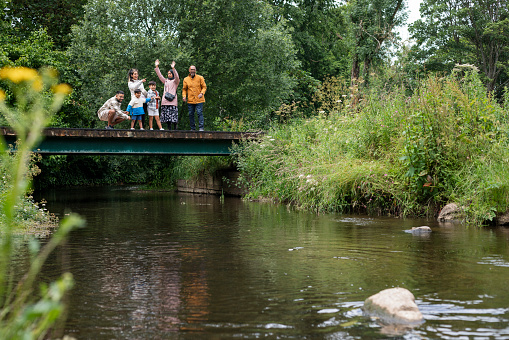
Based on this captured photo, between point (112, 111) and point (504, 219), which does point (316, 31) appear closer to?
point (112, 111)

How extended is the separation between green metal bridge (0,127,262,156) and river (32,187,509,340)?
807cm

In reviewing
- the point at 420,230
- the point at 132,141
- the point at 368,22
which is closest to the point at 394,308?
the point at 420,230

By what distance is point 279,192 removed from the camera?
16625mm

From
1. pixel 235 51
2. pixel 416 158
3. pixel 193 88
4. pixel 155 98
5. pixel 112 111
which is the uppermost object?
pixel 235 51

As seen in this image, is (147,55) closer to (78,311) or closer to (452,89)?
(452,89)

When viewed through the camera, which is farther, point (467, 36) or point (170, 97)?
point (467, 36)

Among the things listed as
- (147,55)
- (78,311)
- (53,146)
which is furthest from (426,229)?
(147,55)

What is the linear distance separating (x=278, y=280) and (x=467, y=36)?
3648 centimetres

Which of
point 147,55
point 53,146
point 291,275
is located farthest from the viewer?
point 147,55

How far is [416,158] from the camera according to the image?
37.3 ft

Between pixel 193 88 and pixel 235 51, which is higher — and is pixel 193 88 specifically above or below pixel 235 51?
below

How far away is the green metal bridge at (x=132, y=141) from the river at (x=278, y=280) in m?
8.07

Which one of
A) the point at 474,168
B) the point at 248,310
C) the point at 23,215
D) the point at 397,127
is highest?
the point at 397,127

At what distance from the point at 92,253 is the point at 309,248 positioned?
290 centimetres
